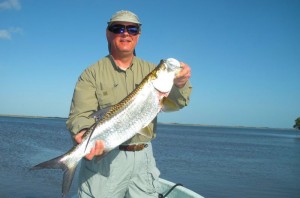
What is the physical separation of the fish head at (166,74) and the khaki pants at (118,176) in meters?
1.15

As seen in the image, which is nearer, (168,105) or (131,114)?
(131,114)

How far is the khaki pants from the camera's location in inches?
188

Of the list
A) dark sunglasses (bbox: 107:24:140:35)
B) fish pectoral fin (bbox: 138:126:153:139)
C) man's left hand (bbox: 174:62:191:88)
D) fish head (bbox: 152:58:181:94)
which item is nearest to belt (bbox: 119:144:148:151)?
fish pectoral fin (bbox: 138:126:153:139)

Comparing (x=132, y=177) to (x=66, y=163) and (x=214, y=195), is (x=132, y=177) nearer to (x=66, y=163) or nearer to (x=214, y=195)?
(x=66, y=163)

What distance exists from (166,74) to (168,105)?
0.46 metres

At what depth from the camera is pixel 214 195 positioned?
53.4 feet

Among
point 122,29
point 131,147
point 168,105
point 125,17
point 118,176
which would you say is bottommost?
point 118,176

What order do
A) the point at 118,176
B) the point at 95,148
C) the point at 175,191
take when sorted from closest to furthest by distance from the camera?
the point at 95,148 → the point at 118,176 → the point at 175,191

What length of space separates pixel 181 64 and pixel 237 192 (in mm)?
14741

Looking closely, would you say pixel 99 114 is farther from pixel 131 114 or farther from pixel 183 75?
pixel 183 75

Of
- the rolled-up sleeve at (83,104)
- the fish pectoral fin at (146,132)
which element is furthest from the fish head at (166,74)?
the rolled-up sleeve at (83,104)

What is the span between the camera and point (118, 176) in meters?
4.82

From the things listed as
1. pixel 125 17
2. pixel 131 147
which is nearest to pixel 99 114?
pixel 131 147

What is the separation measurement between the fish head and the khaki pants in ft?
3.76
